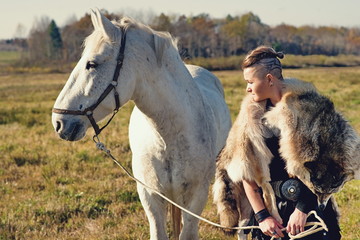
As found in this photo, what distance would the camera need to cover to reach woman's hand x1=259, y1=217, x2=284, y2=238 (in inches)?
113

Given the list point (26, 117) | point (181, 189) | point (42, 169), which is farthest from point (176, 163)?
point (26, 117)

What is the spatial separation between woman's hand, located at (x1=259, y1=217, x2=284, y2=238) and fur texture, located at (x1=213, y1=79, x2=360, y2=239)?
8 cm

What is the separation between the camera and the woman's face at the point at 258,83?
9.32 feet

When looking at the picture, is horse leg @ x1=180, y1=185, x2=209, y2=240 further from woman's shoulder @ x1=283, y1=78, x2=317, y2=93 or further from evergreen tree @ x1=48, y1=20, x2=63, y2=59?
evergreen tree @ x1=48, y1=20, x2=63, y2=59

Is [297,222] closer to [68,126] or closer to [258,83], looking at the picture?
[258,83]

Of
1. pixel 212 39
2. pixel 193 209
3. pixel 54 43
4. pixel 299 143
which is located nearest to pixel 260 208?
pixel 299 143

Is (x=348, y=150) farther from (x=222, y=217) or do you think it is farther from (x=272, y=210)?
(x=222, y=217)

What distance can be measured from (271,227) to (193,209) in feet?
3.81

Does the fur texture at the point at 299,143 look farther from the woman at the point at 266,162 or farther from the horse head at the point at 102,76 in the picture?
the horse head at the point at 102,76

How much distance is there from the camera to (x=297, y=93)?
281 centimetres

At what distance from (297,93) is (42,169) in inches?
244

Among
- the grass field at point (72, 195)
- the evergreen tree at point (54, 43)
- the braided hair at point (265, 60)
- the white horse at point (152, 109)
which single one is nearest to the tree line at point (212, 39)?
the evergreen tree at point (54, 43)

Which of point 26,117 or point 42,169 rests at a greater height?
point 42,169

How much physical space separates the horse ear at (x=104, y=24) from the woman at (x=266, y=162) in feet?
3.41
